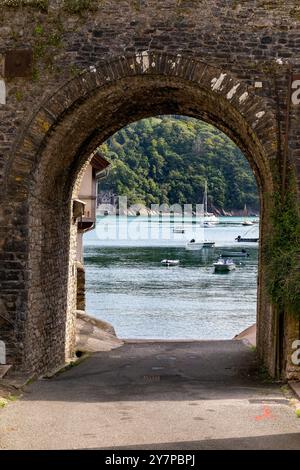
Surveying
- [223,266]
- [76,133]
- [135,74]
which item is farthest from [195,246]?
[135,74]

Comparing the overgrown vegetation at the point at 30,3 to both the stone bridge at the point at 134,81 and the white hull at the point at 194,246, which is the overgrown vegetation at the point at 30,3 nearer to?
the stone bridge at the point at 134,81

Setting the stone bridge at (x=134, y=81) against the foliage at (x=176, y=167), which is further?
the foliage at (x=176, y=167)

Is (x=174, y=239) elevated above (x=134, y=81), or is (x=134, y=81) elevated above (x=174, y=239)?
(x=134, y=81)

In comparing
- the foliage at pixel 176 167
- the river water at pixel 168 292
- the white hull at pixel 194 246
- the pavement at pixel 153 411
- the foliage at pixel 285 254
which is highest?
the foliage at pixel 176 167

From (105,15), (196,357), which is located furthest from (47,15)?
(196,357)

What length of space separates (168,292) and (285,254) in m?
46.7

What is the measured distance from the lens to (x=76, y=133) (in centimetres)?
1498

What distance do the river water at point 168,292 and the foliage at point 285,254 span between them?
2271 cm

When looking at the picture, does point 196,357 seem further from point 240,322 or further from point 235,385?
point 240,322

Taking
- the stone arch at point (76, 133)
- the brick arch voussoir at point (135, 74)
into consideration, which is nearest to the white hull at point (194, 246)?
the stone arch at point (76, 133)

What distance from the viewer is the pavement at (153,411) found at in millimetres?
9023

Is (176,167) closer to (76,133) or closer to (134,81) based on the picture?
(76,133)

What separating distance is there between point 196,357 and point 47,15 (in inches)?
393

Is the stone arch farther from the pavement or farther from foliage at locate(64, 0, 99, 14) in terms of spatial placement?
the pavement
